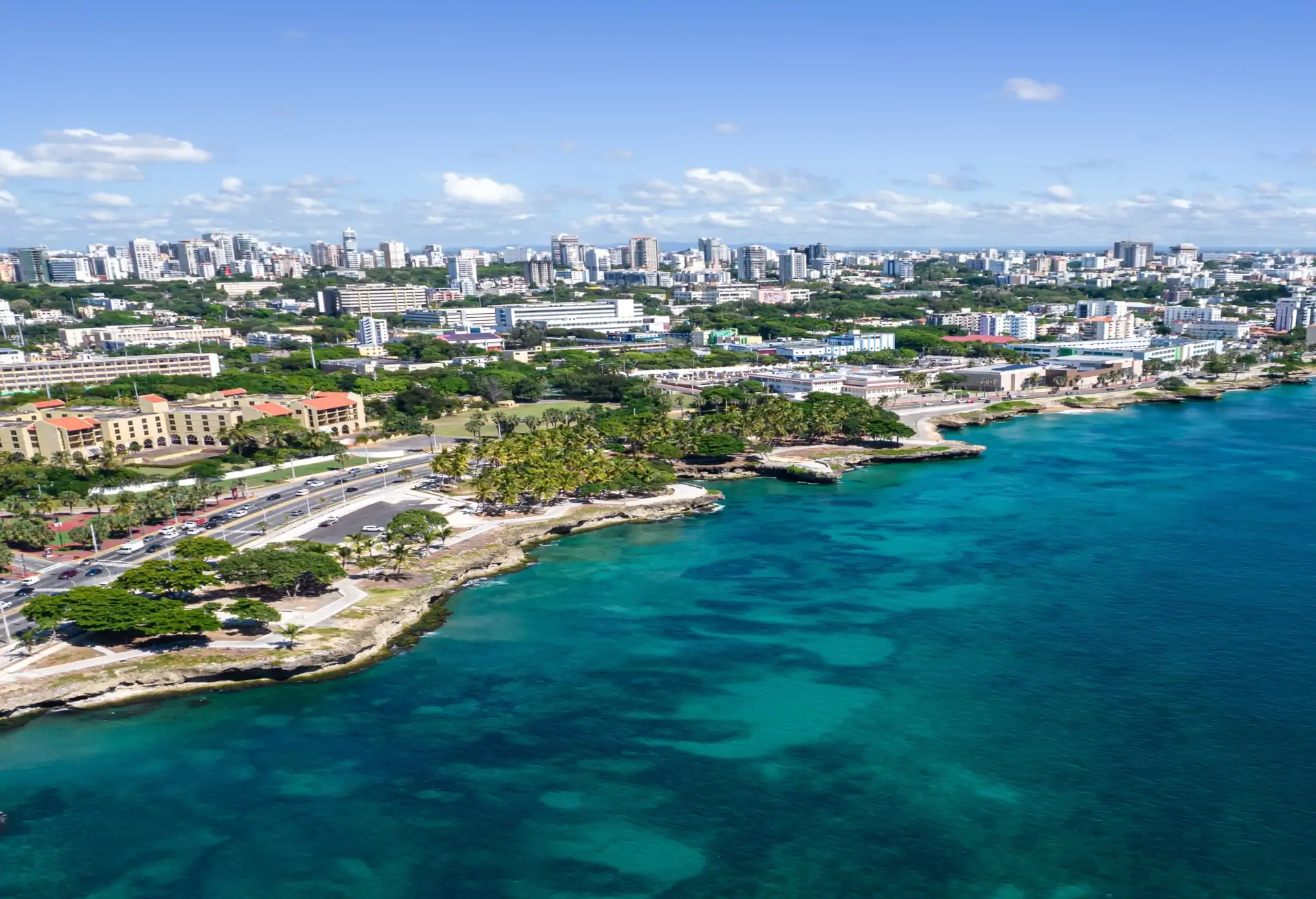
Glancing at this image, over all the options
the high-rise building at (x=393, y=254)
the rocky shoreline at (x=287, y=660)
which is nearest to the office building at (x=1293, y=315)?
the rocky shoreline at (x=287, y=660)

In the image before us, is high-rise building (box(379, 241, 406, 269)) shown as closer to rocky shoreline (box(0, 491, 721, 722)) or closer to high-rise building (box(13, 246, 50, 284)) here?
high-rise building (box(13, 246, 50, 284))

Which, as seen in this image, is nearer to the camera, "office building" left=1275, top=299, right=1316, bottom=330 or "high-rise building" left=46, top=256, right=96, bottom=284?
"office building" left=1275, top=299, right=1316, bottom=330

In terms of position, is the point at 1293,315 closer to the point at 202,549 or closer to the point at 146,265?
the point at 202,549

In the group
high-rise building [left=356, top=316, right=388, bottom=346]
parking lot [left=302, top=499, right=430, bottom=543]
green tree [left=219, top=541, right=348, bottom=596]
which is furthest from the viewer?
high-rise building [left=356, top=316, right=388, bottom=346]

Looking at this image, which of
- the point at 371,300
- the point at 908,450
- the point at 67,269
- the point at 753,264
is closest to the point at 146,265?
the point at 67,269

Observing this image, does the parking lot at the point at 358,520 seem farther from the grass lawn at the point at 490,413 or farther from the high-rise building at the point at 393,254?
the high-rise building at the point at 393,254

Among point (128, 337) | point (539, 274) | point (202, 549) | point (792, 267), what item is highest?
point (792, 267)

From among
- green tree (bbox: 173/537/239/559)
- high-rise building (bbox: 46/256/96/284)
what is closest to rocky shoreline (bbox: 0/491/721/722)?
green tree (bbox: 173/537/239/559)
